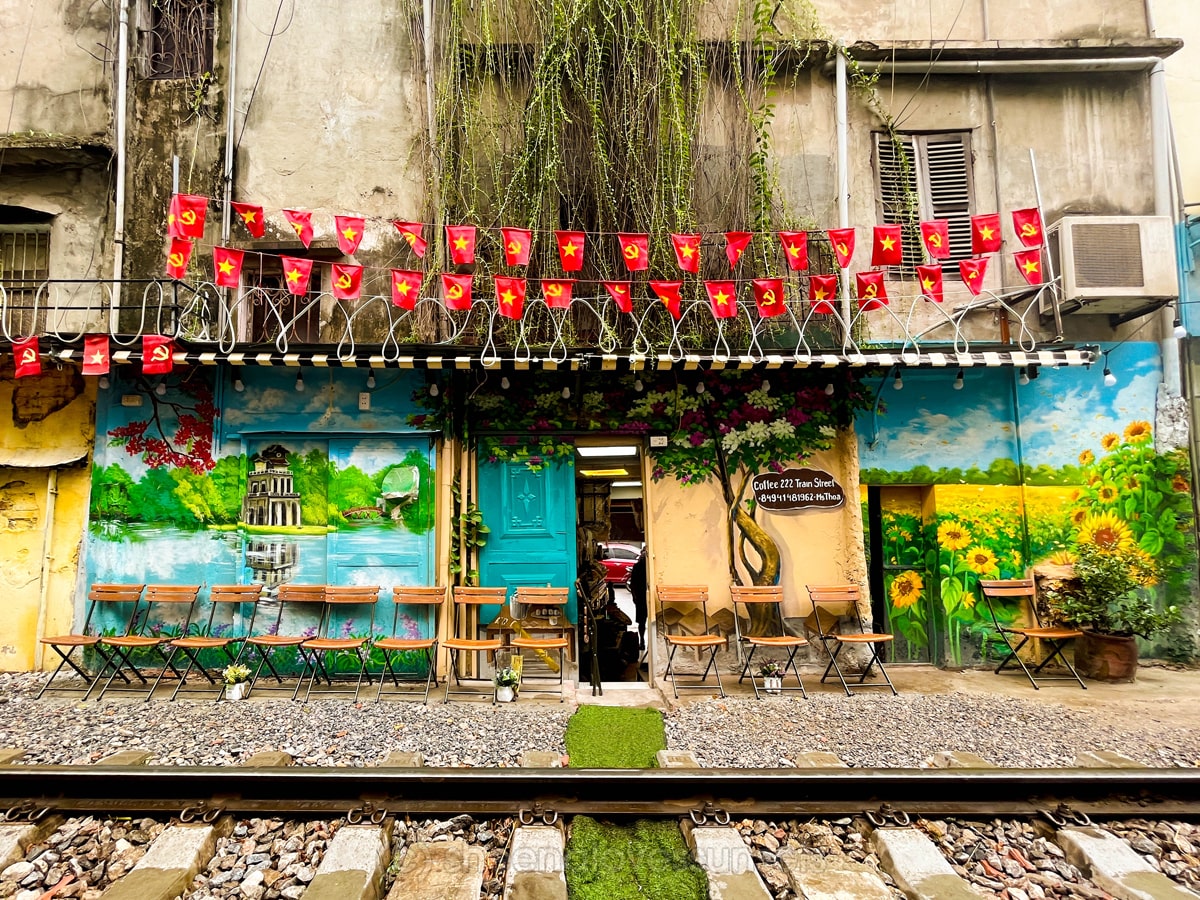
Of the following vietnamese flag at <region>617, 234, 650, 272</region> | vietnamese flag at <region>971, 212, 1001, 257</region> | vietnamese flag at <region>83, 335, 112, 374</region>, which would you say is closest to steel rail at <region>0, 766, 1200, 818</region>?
vietnamese flag at <region>83, 335, 112, 374</region>

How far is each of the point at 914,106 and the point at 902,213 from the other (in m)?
1.56

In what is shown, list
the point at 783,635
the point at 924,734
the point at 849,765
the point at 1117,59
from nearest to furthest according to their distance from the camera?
the point at 849,765
the point at 924,734
the point at 783,635
the point at 1117,59

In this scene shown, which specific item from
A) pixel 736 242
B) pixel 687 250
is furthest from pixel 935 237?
pixel 687 250

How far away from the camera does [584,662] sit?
8328mm

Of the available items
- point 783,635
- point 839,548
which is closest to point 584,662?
point 783,635

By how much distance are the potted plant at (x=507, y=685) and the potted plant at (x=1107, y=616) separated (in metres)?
6.67

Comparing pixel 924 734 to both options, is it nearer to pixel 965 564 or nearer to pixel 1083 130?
pixel 965 564

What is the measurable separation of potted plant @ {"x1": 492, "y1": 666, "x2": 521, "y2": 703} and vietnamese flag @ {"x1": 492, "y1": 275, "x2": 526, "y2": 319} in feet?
13.0

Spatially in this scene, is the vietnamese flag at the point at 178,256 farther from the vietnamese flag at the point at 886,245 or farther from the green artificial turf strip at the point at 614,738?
the vietnamese flag at the point at 886,245

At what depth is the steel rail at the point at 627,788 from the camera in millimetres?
4086

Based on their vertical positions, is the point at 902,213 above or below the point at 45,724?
above

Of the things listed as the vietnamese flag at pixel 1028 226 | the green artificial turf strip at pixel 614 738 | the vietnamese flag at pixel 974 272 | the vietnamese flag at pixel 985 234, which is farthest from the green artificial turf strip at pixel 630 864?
the vietnamese flag at pixel 1028 226

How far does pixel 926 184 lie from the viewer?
29.4ft

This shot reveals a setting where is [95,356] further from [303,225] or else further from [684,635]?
[684,635]
